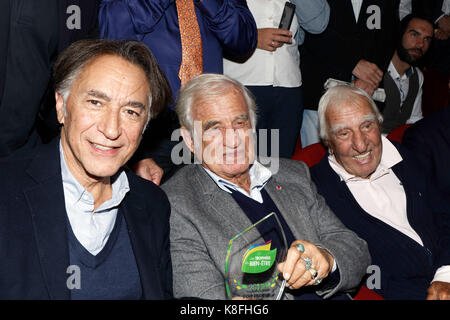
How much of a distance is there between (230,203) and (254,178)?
25 cm

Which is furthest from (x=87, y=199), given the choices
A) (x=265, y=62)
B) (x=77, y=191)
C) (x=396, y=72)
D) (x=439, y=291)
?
(x=396, y=72)

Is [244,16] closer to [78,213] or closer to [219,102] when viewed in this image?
[219,102]

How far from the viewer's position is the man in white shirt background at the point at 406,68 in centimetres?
441

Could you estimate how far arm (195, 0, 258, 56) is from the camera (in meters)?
2.59

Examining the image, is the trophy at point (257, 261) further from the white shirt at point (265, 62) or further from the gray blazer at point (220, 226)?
the white shirt at point (265, 62)

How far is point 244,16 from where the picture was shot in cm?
278

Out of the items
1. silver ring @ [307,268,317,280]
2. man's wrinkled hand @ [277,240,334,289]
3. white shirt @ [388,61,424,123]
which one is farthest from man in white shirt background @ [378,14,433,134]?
silver ring @ [307,268,317,280]

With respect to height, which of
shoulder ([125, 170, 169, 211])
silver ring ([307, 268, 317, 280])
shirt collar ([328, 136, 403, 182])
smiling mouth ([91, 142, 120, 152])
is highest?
smiling mouth ([91, 142, 120, 152])

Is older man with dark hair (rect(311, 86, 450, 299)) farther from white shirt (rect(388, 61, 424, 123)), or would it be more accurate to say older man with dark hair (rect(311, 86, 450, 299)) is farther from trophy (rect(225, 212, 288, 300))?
white shirt (rect(388, 61, 424, 123))

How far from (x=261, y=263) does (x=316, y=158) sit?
1746 mm

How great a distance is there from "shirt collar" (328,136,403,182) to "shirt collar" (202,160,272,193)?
25.9 inches

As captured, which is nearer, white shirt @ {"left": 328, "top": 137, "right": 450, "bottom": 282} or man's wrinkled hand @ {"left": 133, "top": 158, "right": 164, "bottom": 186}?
man's wrinkled hand @ {"left": 133, "top": 158, "right": 164, "bottom": 186}

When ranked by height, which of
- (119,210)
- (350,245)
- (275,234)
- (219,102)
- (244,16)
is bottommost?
(350,245)
